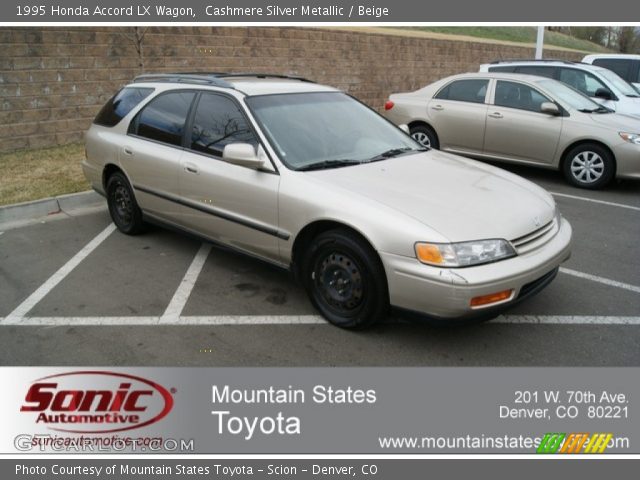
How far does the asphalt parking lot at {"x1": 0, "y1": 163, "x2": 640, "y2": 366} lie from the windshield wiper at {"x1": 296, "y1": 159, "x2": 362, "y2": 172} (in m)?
0.81

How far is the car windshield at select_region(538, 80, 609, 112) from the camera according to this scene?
7777 millimetres

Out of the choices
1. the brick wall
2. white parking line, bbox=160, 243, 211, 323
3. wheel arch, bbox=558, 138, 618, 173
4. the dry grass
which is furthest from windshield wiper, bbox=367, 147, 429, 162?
the brick wall

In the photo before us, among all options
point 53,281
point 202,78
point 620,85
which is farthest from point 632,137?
point 53,281

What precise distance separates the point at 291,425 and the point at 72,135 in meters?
8.30

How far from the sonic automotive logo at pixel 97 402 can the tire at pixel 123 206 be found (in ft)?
7.88

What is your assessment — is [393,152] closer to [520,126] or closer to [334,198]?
[334,198]

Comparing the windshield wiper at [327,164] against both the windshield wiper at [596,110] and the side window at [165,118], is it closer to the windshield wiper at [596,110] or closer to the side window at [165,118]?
the side window at [165,118]

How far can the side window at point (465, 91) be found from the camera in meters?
8.40

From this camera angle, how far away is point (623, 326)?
3.81m

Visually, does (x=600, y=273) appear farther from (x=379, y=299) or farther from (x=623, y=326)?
(x=379, y=299)

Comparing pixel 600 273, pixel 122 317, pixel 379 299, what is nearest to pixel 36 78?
pixel 122 317

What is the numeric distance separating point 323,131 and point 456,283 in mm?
1777

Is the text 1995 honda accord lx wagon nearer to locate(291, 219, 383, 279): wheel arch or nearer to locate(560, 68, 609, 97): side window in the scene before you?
locate(291, 219, 383, 279): wheel arch

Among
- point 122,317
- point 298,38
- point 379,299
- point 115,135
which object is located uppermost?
point 298,38
